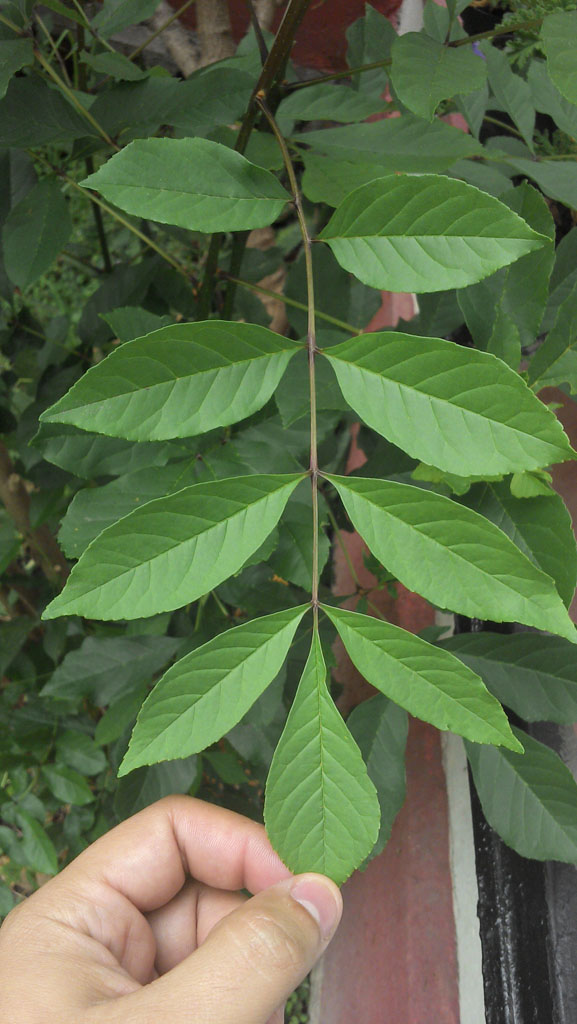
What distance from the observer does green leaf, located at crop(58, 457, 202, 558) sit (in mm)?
667

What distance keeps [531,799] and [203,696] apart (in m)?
0.37

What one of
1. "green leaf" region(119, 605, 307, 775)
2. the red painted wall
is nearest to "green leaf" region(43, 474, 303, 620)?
"green leaf" region(119, 605, 307, 775)

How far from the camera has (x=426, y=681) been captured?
49 centimetres

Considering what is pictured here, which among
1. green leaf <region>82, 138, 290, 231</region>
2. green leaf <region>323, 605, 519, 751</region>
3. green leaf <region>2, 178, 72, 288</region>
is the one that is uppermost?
green leaf <region>82, 138, 290, 231</region>

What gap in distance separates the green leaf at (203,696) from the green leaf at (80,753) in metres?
0.67

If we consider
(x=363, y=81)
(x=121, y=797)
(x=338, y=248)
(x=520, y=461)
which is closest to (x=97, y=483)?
(x=121, y=797)

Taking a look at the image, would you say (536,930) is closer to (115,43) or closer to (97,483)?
(97,483)

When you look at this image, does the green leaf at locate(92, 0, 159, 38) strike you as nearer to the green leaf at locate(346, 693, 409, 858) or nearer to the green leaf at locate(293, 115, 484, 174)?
the green leaf at locate(293, 115, 484, 174)

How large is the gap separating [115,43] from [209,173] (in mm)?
1511

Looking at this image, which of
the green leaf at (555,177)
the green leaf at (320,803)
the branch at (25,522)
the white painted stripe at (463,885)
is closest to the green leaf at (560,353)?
the green leaf at (555,177)

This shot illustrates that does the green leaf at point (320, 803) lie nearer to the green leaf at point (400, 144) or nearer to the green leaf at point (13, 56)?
the green leaf at point (400, 144)

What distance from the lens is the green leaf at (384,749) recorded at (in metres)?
0.74

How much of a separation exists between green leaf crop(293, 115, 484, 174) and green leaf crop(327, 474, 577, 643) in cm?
31

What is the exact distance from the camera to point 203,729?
1.57ft
